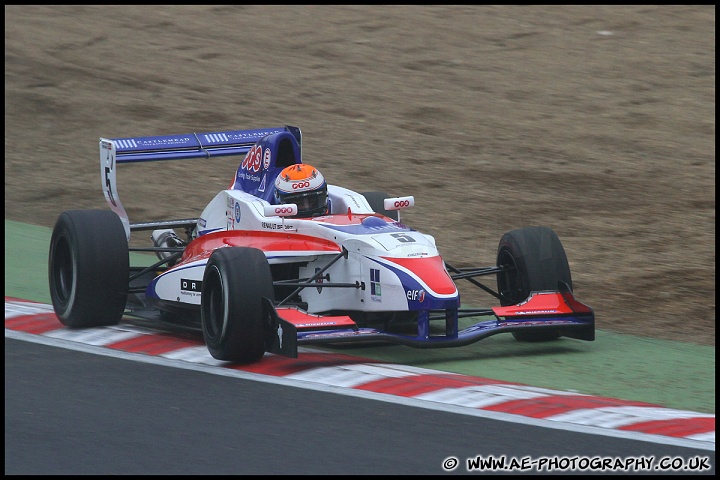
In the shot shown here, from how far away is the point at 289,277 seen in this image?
9109 mm

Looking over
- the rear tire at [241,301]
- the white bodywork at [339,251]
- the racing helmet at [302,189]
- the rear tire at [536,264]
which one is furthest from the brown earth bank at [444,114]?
the rear tire at [241,301]

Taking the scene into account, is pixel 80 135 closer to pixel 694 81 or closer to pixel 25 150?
pixel 25 150

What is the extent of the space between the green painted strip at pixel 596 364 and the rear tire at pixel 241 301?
913mm

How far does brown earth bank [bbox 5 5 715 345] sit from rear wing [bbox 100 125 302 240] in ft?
8.09

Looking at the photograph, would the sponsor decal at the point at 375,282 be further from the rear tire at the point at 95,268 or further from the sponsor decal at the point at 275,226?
the rear tire at the point at 95,268

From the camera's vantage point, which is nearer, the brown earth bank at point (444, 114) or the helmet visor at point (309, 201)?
the helmet visor at point (309, 201)

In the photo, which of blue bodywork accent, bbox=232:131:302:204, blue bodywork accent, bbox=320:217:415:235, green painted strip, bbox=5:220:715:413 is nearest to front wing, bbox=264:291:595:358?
green painted strip, bbox=5:220:715:413

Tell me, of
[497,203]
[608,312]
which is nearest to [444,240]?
[497,203]

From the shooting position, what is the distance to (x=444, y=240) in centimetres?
1305

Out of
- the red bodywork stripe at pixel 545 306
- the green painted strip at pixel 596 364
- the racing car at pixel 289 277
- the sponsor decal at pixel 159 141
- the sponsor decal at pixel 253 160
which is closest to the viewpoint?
the green painted strip at pixel 596 364

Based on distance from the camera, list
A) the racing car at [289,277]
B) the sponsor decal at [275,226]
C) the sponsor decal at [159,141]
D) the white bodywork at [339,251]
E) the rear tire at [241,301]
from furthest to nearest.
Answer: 1. the sponsor decal at [159,141]
2. the sponsor decal at [275,226]
3. the white bodywork at [339,251]
4. the racing car at [289,277]
5. the rear tire at [241,301]

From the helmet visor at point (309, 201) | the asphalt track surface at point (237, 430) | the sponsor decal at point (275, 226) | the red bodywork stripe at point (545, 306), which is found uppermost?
the helmet visor at point (309, 201)

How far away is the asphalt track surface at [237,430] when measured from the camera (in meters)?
6.25

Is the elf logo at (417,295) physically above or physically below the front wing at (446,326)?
above
